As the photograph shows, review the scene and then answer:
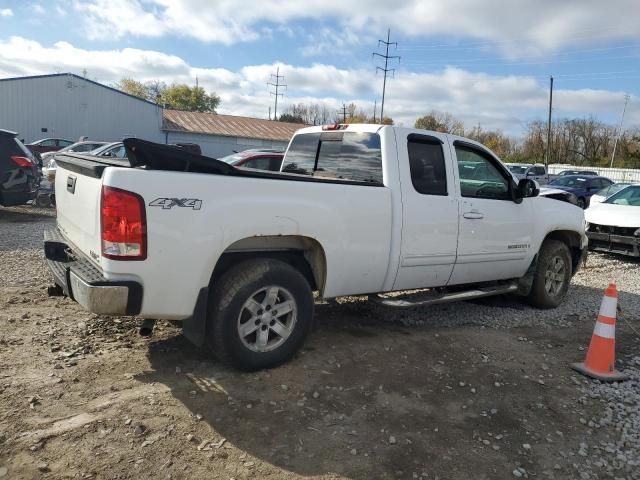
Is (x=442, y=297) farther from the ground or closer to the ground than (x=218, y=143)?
closer to the ground

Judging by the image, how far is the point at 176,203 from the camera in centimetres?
344

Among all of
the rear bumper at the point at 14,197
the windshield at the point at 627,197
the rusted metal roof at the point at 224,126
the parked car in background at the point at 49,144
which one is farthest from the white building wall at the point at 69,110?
the windshield at the point at 627,197

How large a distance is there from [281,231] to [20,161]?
8966mm

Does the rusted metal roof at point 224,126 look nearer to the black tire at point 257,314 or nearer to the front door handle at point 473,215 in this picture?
the front door handle at point 473,215

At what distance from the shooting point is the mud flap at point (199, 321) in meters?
3.69

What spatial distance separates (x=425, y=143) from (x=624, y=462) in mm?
3041

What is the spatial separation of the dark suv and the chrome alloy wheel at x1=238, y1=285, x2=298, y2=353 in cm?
868

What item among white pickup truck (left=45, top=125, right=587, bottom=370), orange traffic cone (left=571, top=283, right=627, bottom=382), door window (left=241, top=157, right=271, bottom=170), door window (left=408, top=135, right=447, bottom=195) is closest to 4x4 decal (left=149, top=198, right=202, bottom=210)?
white pickup truck (left=45, top=125, right=587, bottom=370)

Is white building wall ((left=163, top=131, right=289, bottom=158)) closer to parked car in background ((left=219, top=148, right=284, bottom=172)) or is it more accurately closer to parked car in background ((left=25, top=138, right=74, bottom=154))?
parked car in background ((left=25, top=138, right=74, bottom=154))

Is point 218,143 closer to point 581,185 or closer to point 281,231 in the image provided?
point 581,185

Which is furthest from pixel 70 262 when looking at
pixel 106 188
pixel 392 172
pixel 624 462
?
pixel 624 462

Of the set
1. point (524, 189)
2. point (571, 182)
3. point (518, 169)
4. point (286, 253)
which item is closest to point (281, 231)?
point (286, 253)

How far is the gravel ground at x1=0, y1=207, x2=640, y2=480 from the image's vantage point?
3010 millimetres

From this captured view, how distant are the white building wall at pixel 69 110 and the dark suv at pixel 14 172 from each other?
25168 millimetres
